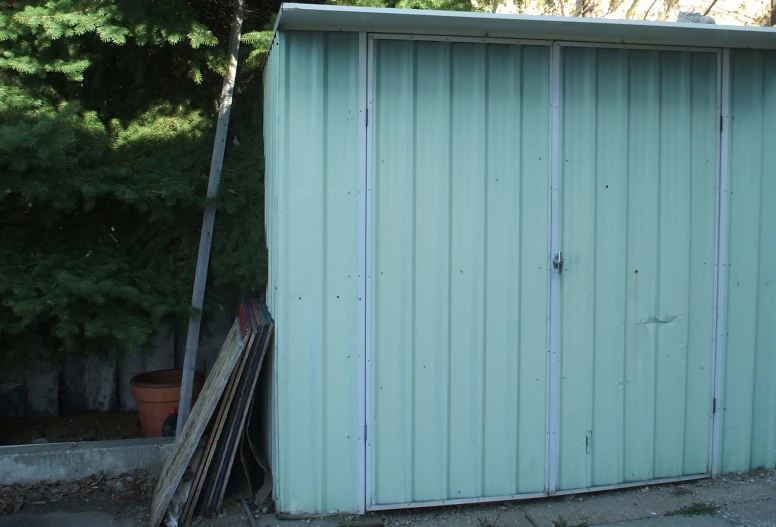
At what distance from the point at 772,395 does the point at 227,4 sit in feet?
15.6

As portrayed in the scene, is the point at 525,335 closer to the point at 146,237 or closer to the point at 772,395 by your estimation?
the point at 772,395

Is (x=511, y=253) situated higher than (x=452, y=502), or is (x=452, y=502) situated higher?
(x=511, y=253)

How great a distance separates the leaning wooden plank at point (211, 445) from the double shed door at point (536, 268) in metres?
0.70

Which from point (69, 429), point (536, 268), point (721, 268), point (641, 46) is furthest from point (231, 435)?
point (641, 46)

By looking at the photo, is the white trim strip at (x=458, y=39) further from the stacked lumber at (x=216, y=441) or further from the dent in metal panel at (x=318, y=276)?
the stacked lumber at (x=216, y=441)

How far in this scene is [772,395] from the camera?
400 cm

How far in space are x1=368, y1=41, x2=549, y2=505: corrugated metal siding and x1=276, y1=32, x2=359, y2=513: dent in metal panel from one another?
148mm

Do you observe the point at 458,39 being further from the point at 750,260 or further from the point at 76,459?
the point at 76,459

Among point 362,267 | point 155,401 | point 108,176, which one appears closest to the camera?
point 362,267

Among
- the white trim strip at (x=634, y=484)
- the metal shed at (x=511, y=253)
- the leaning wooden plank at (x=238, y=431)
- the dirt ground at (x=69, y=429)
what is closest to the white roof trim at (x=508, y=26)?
the metal shed at (x=511, y=253)

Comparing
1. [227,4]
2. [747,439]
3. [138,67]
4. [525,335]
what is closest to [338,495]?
[525,335]

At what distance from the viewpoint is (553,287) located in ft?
12.0

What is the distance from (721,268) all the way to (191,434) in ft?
9.98

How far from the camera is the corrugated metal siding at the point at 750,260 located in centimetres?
388
